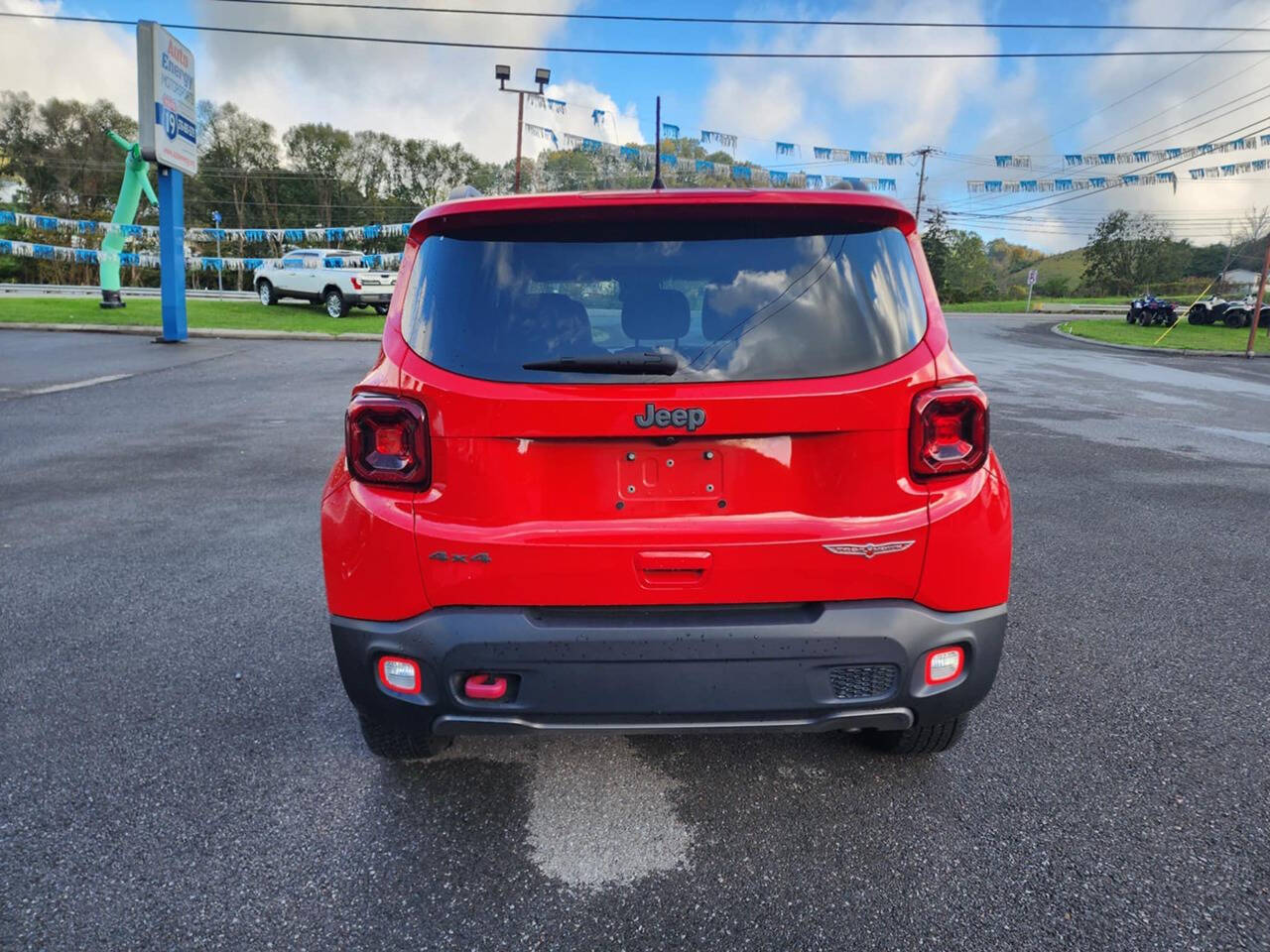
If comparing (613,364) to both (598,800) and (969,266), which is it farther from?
(969,266)

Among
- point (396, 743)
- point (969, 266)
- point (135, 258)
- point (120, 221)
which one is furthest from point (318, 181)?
point (969, 266)

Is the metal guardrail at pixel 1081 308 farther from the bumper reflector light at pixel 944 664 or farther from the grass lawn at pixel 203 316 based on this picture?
the bumper reflector light at pixel 944 664

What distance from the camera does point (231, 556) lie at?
4852 mm

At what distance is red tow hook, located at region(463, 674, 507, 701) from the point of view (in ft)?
7.28

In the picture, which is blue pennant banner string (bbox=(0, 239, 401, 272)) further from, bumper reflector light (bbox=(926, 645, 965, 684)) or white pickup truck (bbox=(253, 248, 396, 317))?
bumper reflector light (bbox=(926, 645, 965, 684))

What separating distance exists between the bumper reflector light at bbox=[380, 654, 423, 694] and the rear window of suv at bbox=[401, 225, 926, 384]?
2.62ft

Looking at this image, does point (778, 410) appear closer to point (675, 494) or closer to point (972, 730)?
point (675, 494)

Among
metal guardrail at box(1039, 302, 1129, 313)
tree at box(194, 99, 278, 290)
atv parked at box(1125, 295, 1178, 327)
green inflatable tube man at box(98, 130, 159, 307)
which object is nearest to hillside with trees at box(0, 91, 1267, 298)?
tree at box(194, 99, 278, 290)

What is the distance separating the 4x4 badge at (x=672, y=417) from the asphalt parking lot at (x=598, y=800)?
4.02 feet

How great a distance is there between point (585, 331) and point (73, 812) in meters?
2.10

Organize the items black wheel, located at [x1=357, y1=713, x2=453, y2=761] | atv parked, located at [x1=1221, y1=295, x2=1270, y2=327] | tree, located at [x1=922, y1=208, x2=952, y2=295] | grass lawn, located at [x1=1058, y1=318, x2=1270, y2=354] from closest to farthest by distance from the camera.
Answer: black wheel, located at [x1=357, y1=713, x2=453, y2=761] < grass lawn, located at [x1=1058, y1=318, x2=1270, y2=354] < atv parked, located at [x1=1221, y1=295, x2=1270, y2=327] < tree, located at [x1=922, y1=208, x2=952, y2=295]

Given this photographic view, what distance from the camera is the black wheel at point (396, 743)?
103 inches

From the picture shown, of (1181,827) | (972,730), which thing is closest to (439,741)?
(972,730)

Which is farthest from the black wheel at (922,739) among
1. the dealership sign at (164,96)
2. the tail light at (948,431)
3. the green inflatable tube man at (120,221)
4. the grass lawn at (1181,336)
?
the grass lawn at (1181,336)
